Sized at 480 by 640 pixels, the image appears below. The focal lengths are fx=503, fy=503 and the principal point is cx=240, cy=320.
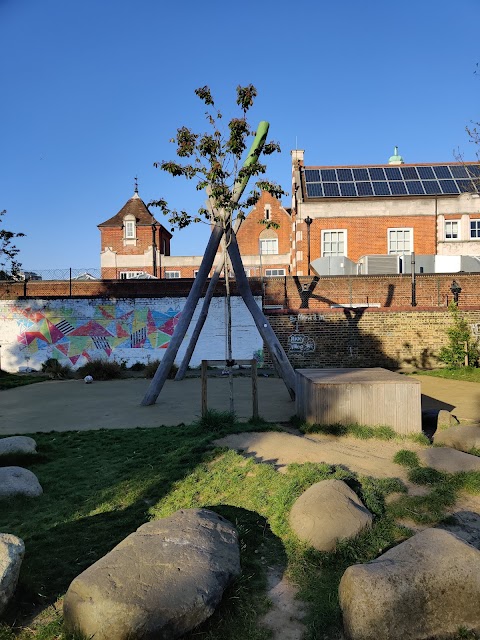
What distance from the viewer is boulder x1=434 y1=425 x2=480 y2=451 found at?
6.71 m

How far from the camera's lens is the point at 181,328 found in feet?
35.6

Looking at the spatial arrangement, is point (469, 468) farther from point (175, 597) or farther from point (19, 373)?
point (19, 373)

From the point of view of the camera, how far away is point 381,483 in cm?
499

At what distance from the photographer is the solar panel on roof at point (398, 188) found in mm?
26328

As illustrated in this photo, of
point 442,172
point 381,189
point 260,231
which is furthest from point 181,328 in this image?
point 260,231

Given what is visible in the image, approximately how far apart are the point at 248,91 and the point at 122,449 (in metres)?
7.19

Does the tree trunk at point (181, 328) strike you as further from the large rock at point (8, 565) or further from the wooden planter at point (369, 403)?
the large rock at point (8, 565)

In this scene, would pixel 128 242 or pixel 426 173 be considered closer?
pixel 426 173

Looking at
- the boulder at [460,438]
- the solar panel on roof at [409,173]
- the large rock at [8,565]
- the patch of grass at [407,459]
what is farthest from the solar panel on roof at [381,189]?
the large rock at [8,565]

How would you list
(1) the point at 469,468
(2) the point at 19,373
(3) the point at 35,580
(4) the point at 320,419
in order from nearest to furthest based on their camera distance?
(3) the point at 35,580, (1) the point at 469,468, (4) the point at 320,419, (2) the point at 19,373

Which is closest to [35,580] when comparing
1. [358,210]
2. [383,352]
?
[383,352]

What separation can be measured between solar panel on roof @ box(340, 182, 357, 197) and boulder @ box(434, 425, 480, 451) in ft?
68.7

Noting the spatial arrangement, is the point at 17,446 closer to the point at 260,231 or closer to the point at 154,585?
the point at 154,585

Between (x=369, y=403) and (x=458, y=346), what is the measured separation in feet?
37.2
